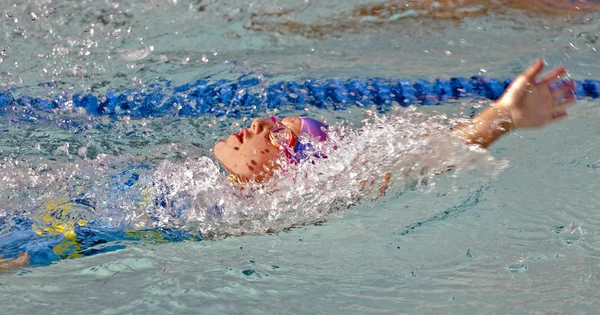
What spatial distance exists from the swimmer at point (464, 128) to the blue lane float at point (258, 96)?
607 millimetres

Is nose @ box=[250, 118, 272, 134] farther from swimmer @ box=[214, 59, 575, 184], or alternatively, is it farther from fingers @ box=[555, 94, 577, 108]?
fingers @ box=[555, 94, 577, 108]

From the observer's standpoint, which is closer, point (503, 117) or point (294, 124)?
point (294, 124)

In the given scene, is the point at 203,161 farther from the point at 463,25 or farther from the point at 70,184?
the point at 463,25

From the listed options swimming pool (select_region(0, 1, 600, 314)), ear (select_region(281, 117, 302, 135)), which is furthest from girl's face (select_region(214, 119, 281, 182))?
swimming pool (select_region(0, 1, 600, 314))

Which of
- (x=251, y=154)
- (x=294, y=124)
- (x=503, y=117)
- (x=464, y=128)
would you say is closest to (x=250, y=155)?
(x=251, y=154)

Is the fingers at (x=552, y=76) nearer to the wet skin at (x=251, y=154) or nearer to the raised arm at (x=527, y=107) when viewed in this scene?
the raised arm at (x=527, y=107)

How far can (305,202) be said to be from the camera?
8.10 feet

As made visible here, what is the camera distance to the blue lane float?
3.22 m

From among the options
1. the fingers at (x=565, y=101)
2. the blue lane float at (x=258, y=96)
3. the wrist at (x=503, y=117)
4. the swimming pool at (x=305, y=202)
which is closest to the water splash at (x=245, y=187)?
the swimming pool at (x=305, y=202)

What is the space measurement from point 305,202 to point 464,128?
76 centimetres

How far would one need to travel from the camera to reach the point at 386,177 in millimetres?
2512

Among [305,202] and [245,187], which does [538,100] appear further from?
[245,187]

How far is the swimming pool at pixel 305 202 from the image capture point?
1979 mm

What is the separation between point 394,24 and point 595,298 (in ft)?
7.98
